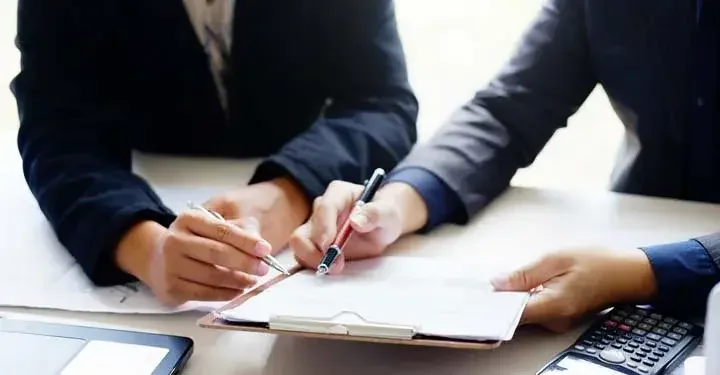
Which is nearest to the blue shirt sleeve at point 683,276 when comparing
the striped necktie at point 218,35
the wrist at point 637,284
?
the wrist at point 637,284

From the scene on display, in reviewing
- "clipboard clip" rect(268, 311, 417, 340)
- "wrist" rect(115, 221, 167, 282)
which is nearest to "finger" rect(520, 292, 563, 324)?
"clipboard clip" rect(268, 311, 417, 340)

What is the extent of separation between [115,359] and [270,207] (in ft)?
0.88

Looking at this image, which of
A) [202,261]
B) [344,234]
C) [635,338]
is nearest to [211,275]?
[202,261]

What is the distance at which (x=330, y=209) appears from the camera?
2.76 ft

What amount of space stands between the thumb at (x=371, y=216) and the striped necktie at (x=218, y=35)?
1.13 ft

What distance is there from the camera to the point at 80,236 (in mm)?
866

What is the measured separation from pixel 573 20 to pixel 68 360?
2.14 feet

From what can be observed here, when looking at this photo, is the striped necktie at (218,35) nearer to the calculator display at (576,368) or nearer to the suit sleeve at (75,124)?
the suit sleeve at (75,124)

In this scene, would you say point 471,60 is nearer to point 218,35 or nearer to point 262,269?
point 218,35

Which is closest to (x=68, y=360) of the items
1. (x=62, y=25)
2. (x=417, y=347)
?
(x=417, y=347)

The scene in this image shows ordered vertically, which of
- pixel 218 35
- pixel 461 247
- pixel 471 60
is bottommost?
pixel 471 60

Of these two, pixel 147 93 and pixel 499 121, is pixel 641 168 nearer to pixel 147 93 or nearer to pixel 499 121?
pixel 499 121

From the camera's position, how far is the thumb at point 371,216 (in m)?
0.82

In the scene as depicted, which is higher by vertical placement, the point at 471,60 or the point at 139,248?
the point at 139,248
